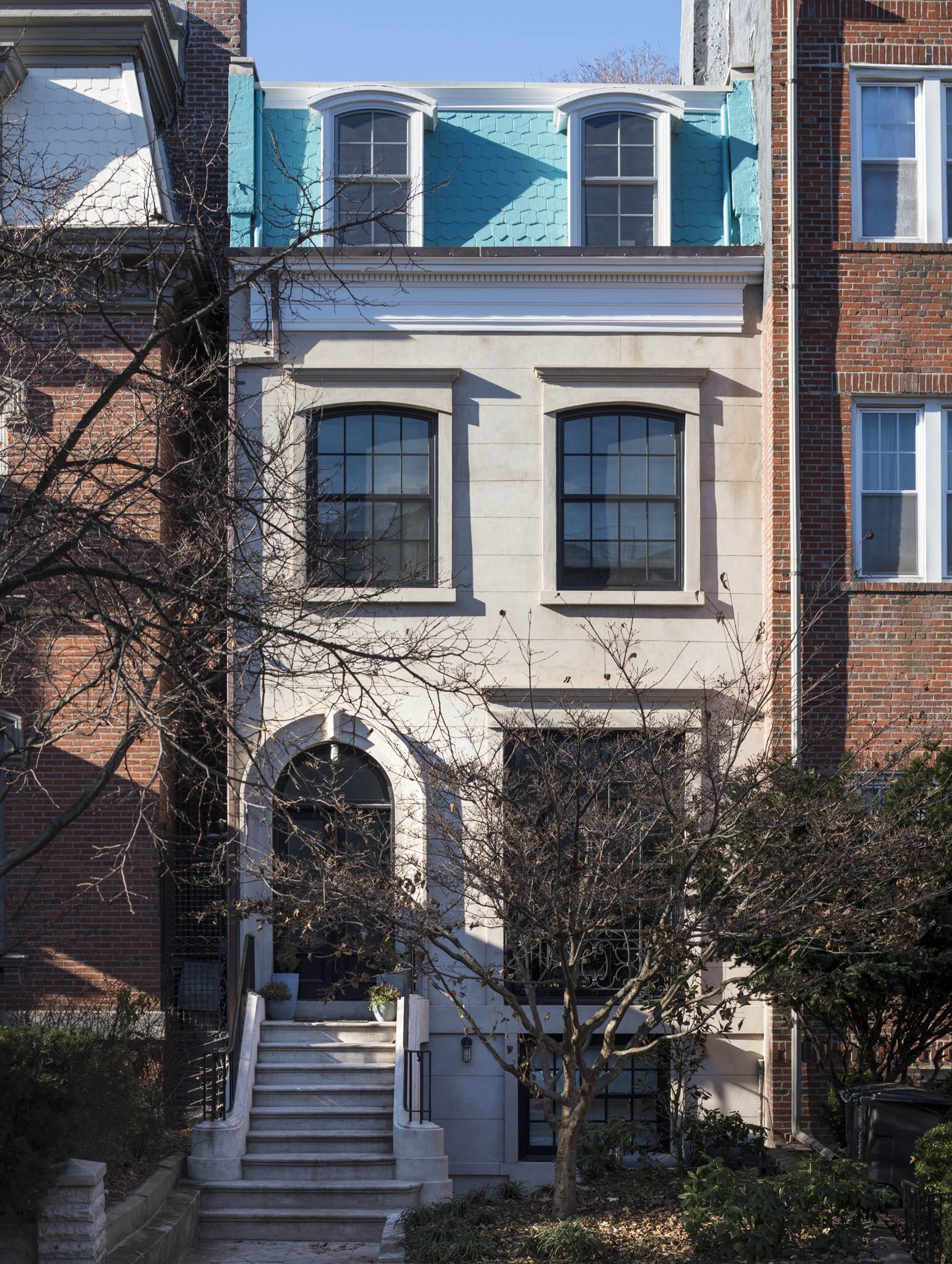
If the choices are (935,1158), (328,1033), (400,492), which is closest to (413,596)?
(400,492)

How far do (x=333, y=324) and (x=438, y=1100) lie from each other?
323 inches

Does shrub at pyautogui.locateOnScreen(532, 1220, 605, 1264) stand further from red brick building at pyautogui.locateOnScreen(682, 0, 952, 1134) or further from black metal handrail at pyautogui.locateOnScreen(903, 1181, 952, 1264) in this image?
red brick building at pyautogui.locateOnScreen(682, 0, 952, 1134)

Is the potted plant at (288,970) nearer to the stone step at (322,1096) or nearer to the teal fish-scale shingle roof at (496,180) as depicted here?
the stone step at (322,1096)

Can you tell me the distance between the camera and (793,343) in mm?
15508

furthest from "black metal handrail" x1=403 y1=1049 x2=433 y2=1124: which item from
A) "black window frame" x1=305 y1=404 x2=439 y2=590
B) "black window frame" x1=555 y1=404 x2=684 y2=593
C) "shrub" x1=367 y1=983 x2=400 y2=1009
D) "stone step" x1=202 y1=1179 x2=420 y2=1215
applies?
"black window frame" x1=555 y1=404 x2=684 y2=593

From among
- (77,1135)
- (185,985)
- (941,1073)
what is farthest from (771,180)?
(77,1135)

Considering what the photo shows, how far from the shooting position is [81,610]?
927cm

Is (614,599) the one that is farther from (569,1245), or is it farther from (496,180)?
(569,1245)

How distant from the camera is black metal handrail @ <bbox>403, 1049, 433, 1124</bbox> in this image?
13.4 meters

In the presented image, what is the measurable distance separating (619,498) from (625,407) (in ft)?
3.32

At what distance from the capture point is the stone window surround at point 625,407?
15.6 meters

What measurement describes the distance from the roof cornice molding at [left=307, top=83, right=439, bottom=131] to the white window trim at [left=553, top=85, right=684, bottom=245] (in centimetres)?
152

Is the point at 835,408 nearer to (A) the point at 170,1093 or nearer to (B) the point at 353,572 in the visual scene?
(B) the point at 353,572

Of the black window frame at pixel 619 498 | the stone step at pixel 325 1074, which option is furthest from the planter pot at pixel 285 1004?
the black window frame at pixel 619 498
